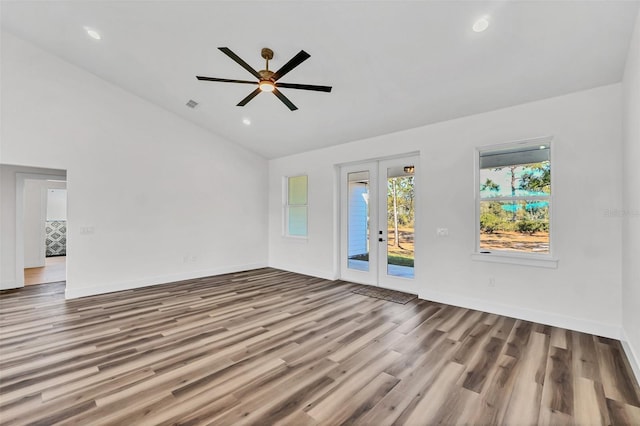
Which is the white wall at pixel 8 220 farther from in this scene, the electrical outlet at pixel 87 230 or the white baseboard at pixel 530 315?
the white baseboard at pixel 530 315

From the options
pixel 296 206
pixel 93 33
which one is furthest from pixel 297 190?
pixel 93 33

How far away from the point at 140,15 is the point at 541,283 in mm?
5827

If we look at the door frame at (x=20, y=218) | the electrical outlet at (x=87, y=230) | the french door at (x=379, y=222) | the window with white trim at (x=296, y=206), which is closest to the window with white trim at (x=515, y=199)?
the french door at (x=379, y=222)

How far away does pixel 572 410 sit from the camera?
196 centimetres

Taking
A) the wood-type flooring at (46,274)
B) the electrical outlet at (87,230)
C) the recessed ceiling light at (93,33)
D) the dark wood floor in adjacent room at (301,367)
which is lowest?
the wood-type flooring at (46,274)

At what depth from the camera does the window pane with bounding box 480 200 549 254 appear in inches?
142

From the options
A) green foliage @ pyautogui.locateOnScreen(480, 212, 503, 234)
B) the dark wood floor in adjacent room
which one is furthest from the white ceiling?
the dark wood floor in adjacent room

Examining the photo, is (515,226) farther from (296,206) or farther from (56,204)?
(56,204)

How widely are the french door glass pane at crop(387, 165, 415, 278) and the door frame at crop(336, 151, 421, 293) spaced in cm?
11

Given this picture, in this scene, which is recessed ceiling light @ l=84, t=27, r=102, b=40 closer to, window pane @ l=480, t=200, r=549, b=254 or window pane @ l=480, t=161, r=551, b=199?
window pane @ l=480, t=161, r=551, b=199

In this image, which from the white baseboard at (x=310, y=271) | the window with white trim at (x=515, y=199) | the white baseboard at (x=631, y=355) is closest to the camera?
the white baseboard at (x=631, y=355)

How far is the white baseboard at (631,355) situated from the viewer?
234 centimetres

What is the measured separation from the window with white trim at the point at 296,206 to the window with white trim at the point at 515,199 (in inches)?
143

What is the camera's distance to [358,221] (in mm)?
5746
